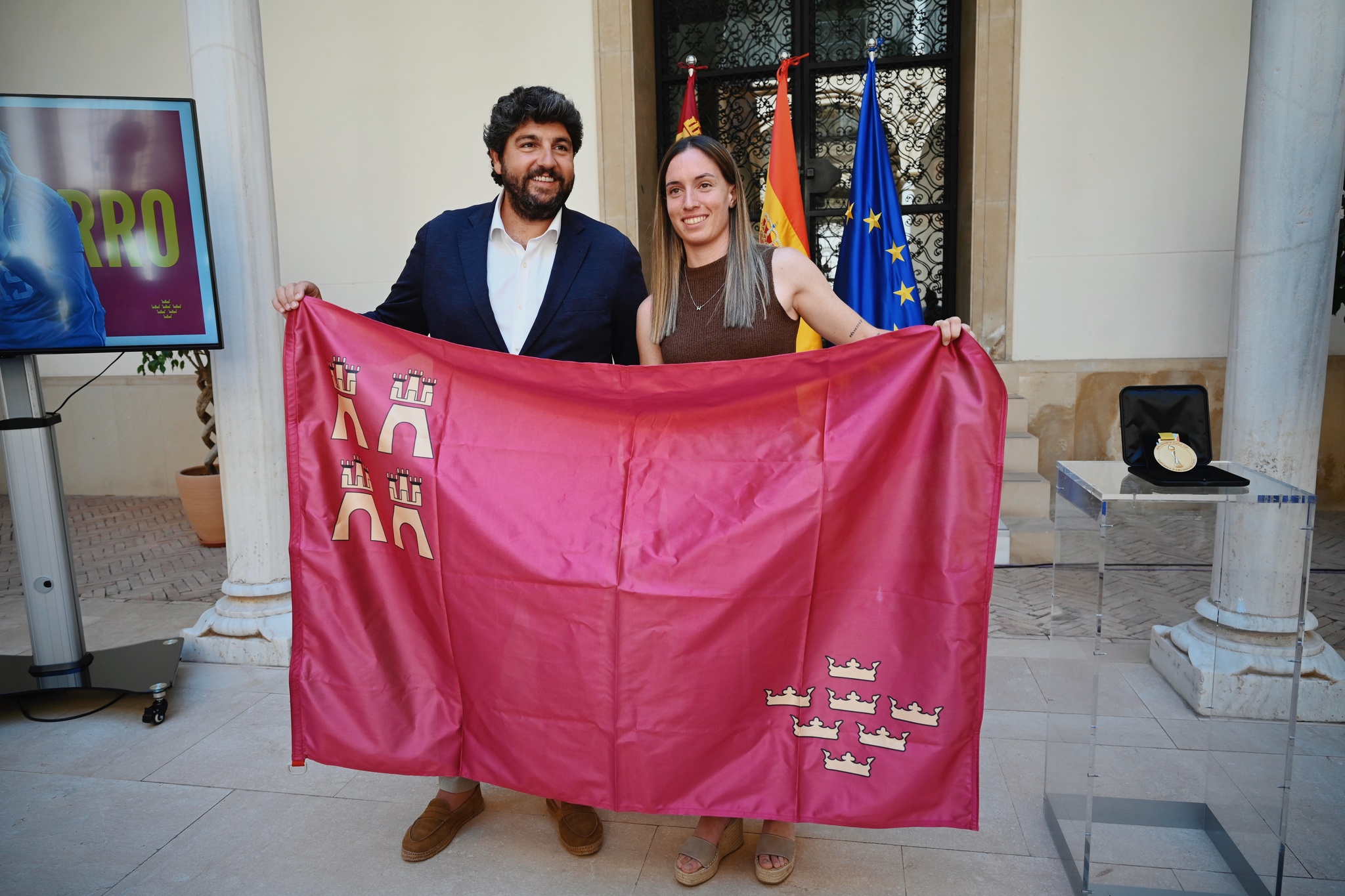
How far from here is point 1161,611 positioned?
260 centimetres

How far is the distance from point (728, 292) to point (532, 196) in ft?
2.11

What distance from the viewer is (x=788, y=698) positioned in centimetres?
204

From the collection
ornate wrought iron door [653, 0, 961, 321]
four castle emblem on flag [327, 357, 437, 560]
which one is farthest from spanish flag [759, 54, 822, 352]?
four castle emblem on flag [327, 357, 437, 560]

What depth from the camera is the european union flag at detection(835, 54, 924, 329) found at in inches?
220

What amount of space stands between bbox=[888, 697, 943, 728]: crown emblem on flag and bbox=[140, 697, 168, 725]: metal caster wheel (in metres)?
2.64

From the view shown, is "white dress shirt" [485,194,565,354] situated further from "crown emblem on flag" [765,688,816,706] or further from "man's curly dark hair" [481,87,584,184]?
"crown emblem on flag" [765,688,816,706]

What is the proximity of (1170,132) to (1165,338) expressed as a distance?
51.8 inches

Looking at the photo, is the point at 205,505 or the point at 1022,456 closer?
the point at 1022,456

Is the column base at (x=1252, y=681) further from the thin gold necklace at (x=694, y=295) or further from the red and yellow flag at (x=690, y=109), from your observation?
the red and yellow flag at (x=690, y=109)

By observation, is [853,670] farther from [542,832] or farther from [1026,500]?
[1026,500]

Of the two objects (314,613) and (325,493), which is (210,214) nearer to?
(325,493)

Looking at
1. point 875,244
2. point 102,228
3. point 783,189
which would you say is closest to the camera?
point 102,228

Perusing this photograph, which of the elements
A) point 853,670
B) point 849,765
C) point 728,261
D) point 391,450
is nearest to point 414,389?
point 391,450

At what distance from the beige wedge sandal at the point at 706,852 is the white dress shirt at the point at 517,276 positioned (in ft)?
4.67
